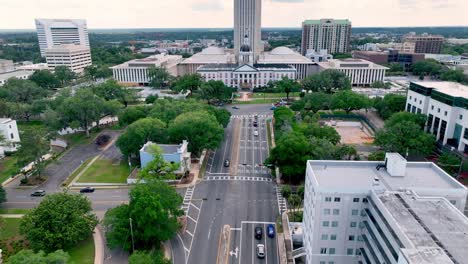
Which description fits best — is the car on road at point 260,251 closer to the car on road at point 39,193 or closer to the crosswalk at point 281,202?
the crosswalk at point 281,202

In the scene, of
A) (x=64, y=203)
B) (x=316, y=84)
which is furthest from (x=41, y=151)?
(x=316, y=84)

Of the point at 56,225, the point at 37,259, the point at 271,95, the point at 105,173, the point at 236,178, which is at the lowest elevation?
the point at 236,178

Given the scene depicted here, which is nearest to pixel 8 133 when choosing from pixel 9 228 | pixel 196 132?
pixel 9 228

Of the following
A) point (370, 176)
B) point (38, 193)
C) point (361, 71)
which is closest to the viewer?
point (370, 176)

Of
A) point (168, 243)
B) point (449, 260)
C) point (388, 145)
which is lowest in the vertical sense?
point (168, 243)

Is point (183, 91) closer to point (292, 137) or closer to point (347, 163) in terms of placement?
point (292, 137)

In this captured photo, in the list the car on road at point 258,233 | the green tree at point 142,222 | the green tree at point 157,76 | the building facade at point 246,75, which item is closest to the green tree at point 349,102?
the building facade at point 246,75

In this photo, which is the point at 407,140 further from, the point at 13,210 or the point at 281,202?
the point at 13,210

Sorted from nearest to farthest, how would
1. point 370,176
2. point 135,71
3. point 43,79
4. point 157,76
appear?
point 370,176, point 43,79, point 157,76, point 135,71
